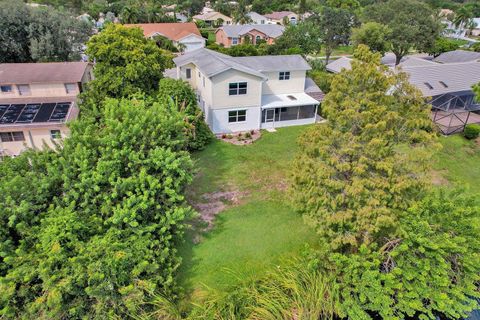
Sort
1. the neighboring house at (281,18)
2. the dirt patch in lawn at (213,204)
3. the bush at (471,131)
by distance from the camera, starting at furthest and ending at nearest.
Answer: the neighboring house at (281,18), the bush at (471,131), the dirt patch in lawn at (213,204)

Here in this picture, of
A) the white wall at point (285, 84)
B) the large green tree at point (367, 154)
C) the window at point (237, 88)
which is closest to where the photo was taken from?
the large green tree at point (367, 154)

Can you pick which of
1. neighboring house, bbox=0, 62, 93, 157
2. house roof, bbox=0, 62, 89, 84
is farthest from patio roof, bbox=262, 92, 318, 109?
house roof, bbox=0, 62, 89, 84

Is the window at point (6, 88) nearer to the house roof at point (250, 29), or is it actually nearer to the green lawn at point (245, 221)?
the green lawn at point (245, 221)

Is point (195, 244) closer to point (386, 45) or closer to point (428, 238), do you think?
point (428, 238)

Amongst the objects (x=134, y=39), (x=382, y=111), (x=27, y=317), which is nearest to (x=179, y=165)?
(x=27, y=317)

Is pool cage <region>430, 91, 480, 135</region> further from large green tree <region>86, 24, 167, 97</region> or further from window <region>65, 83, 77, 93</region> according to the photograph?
window <region>65, 83, 77, 93</region>

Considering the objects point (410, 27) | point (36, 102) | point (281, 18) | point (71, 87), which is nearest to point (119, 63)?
point (71, 87)

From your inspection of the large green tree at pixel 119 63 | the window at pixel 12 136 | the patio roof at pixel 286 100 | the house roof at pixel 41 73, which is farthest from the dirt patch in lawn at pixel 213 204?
the house roof at pixel 41 73

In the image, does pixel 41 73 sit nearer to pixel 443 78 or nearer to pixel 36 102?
pixel 36 102
